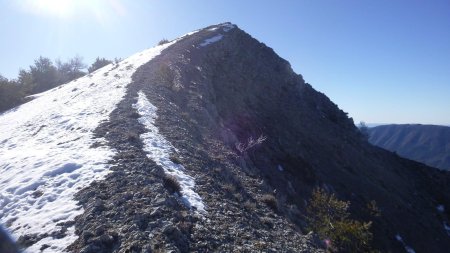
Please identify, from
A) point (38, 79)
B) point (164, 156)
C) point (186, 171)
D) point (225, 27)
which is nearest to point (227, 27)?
point (225, 27)

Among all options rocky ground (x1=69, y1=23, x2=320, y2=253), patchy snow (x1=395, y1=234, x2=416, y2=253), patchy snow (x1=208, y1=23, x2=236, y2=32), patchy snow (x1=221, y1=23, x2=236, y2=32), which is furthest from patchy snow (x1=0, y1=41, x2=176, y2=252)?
patchy snow (x1=221, y1=23, x2=236, y2=32)

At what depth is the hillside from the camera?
9.21 meters

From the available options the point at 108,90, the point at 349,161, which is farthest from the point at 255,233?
the point at 349,161

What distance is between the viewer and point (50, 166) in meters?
12.5

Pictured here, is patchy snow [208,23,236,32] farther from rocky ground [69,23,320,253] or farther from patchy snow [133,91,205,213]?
rocky ground [69,23,320,253]

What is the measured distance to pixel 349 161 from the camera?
39.8 metres

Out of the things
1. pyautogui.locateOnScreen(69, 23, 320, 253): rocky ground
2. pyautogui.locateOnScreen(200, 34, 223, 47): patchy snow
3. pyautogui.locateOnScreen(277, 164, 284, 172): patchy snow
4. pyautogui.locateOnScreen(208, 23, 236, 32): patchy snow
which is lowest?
pyautogui.locateOnScreen(277, 164, 284, 172): patchy snow

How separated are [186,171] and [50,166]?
486 cm

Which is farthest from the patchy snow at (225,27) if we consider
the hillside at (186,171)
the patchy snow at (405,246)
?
the patchy snow at (405,246)

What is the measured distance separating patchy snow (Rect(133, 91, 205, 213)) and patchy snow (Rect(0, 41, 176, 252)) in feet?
5.83

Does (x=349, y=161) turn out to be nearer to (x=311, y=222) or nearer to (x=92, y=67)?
(x=311, y=222)

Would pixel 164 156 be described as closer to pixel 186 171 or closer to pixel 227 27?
pixel 186 171

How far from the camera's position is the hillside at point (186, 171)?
9.21m

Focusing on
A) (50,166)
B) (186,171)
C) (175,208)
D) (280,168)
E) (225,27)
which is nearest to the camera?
(175,208)
